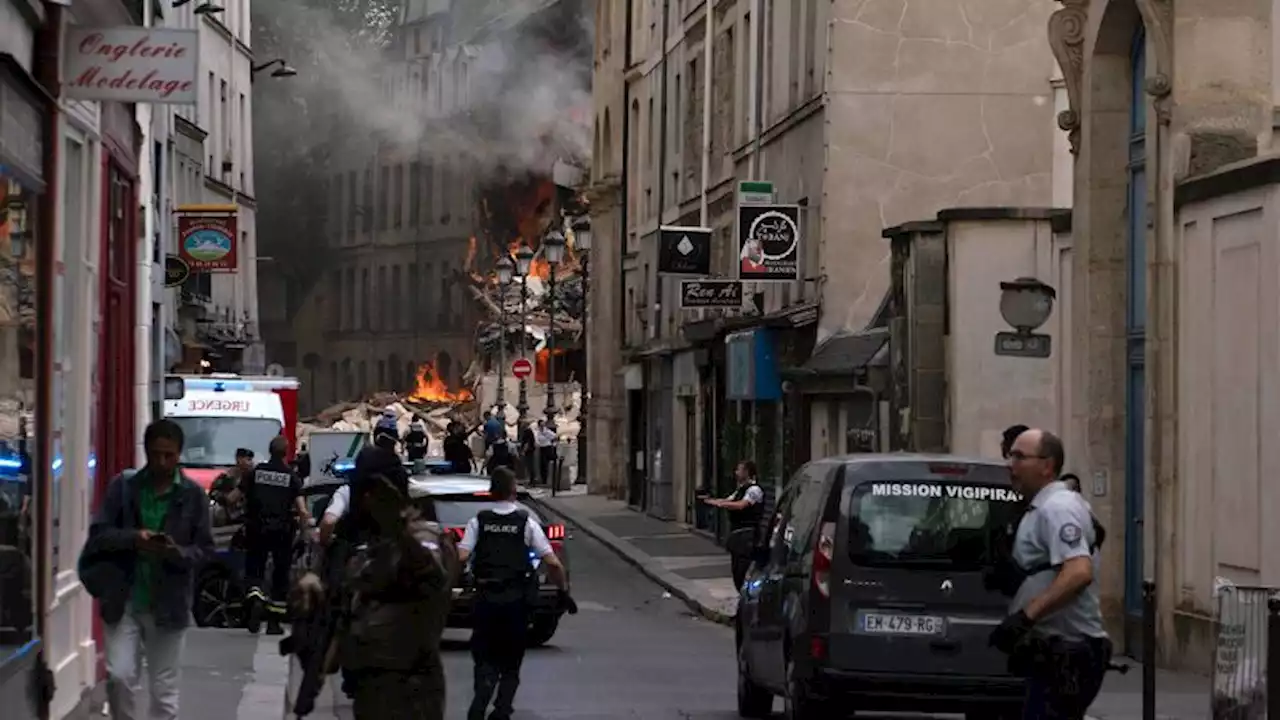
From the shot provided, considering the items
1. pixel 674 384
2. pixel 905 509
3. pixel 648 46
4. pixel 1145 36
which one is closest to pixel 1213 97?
pixel 1145 36

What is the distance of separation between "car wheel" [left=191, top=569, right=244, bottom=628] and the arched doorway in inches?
308

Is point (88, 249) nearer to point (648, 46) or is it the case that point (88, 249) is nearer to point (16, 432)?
point (16, 432)

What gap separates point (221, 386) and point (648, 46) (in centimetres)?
2336

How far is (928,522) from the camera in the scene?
49.6 feet

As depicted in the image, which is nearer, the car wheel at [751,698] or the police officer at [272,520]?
the car wheel at [751,698]

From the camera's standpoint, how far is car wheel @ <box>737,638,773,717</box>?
54.5ft

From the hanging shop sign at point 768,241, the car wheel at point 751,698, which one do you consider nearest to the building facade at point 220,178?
the hanging shop sign at point 768,241

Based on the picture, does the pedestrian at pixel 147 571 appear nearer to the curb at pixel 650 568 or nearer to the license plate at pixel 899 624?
the license plate at pixel 899 624

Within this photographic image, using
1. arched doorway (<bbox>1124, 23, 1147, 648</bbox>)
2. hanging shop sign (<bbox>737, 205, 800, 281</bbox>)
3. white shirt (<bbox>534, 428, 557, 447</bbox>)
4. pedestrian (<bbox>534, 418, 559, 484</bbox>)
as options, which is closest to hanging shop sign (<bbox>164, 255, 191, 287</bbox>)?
hanging shop sign (<bbox>737, 205, 800, 281</bbox>)

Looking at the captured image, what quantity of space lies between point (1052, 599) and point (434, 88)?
101m

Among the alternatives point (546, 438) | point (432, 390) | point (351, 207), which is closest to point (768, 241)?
point (546, 438)

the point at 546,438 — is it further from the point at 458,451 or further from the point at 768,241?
the point at 768,241

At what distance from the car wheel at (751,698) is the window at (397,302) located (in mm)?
90159

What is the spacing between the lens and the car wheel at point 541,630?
23125 mm
